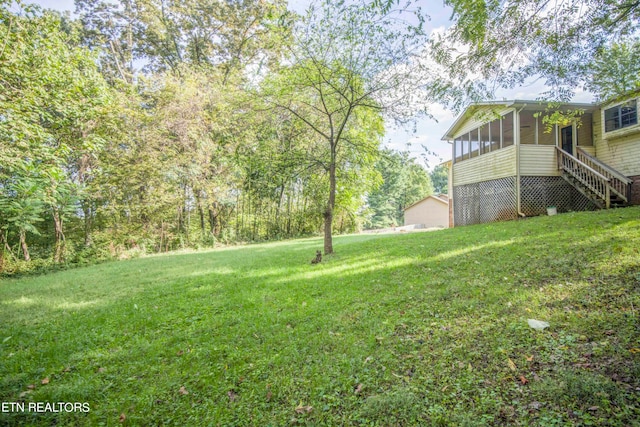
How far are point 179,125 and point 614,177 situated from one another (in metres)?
17.3

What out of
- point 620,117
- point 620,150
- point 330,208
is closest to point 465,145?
point 620,117

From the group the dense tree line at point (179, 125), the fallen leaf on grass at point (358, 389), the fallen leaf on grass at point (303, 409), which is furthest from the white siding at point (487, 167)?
the fallen leaf on grass at point (303, 409)

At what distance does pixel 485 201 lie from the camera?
11711mm

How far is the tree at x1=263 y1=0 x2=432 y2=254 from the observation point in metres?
5.98

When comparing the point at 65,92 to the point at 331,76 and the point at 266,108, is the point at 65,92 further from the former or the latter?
the point at 331,76

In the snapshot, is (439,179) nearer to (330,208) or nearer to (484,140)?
(484,140)

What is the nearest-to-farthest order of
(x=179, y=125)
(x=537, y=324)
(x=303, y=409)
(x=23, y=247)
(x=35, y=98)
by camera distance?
1. (x=303, y=409)
2. (x=537, y=324)
3. (x=35, y=98)
4. (x=23, y=247)
5. (x=179, y=125)

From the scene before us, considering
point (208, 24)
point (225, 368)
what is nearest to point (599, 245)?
point (225, 368)

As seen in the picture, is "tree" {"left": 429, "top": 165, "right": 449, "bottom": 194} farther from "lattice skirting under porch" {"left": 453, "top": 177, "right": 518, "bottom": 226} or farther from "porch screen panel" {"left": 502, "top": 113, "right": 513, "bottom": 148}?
"porch screen panel" {"left": 502, "top": 113, "right": 513, "bottom": 148}

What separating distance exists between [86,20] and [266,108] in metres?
15.9

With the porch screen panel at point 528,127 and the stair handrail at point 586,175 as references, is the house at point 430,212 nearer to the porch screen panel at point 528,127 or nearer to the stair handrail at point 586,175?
the porch screen panel at point 528,127

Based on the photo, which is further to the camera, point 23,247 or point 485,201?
point 485,201

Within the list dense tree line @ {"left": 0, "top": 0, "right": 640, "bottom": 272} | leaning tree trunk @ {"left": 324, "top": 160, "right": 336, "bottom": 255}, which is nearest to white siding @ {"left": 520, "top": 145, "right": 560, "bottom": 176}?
dense tree line @ {"left": 0, "top": 0, "right": 640, "bottom": 272}

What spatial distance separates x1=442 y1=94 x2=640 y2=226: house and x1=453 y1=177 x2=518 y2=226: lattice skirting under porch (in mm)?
40
